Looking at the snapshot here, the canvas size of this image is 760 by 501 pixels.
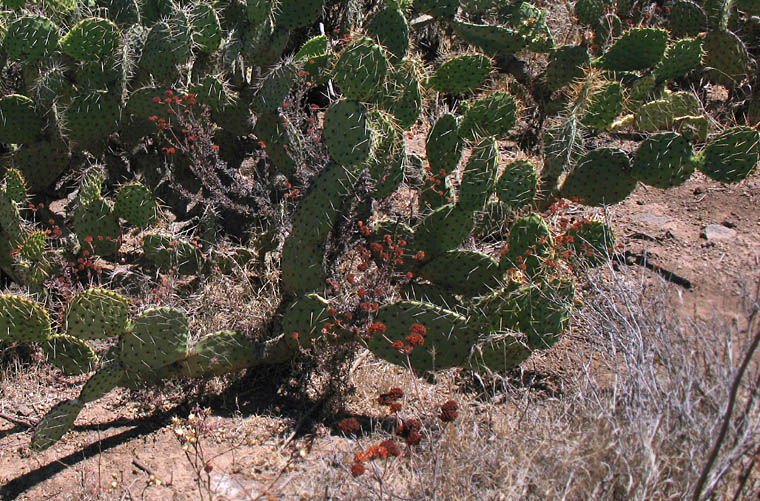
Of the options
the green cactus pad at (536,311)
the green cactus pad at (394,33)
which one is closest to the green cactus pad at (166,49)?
the green cactus pad at (394,33)

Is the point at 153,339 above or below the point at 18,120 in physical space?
below

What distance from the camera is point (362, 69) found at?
310 cm

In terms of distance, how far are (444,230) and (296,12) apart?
1698mm

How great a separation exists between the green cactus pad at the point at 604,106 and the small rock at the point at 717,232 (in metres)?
1.08

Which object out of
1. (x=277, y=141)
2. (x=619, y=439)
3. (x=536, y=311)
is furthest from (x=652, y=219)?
(x=619, y=439)

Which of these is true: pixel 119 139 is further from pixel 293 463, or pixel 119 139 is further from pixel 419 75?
pixel 293 463

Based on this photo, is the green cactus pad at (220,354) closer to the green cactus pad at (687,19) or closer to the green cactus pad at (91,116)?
the green cactus pad at (91,116)

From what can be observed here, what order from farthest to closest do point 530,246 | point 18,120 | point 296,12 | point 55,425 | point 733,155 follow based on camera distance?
point 296,12 → point 18,120 → point 733,155 → point 530,246 → point 55,425

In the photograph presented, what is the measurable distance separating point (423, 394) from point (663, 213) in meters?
2.32

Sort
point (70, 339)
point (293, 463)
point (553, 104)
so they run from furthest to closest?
point (553, 104) < point (70, 339) < point (293, 463)

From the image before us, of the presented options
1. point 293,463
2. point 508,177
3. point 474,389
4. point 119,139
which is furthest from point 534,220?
point 119,139

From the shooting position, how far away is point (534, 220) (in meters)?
3.46

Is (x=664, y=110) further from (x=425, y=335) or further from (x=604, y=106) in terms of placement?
(x=425, y=335)

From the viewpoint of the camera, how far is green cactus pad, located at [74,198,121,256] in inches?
153
